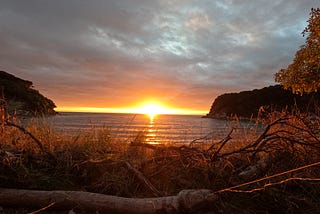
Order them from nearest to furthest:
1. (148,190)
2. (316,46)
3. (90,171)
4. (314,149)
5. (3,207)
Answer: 1. (3,207)
2. (148,190)
3. (90,171)
4. (314,149)
5. (316,46)

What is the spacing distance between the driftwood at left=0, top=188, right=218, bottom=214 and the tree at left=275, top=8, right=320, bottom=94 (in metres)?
14.2

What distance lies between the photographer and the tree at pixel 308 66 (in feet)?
48.1

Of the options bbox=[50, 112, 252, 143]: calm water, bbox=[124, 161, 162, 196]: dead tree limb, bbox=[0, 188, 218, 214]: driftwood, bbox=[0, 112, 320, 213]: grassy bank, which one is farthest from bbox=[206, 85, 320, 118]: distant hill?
bbox=[0, 188, 218, 214]: driftwood

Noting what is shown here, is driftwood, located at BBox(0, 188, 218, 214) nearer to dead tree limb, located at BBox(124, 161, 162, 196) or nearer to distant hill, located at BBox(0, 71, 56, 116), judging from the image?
dead tree limb, located at BBox(124, 161, 162, 196)

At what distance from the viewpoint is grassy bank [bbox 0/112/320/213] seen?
3.82 metres

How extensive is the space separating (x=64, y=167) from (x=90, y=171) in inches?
18.0

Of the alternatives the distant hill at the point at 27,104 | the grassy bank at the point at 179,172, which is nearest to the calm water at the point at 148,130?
the distant hill at the point at 27,104

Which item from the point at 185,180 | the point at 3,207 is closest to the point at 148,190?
the point at 185,180

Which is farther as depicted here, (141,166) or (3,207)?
(141,166)

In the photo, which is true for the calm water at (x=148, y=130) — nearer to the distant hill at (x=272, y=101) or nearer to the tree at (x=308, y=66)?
the distant hill at (x=272, y=101)

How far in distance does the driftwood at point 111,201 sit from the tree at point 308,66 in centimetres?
1418

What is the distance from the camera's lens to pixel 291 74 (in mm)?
15727

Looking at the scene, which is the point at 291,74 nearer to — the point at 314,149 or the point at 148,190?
the point at 314,149

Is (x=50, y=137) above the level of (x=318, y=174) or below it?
above
